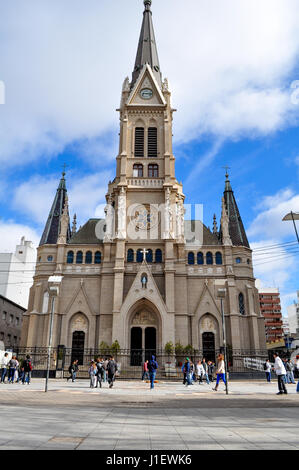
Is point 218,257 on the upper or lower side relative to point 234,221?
lower

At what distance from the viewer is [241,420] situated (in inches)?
342

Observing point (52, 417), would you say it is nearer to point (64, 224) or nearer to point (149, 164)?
point (64, 224)

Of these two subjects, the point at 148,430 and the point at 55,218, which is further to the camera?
the point at 55,218

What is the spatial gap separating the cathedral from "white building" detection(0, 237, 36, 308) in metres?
18.6

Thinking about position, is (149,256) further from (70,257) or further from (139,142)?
(139,142)

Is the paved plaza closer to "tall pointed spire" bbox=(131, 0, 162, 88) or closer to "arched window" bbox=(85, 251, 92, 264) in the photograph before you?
"arched window" bbox=(85, 251, 92, 264)

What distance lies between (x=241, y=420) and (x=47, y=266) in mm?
37525

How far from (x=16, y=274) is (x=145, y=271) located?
33793 mm

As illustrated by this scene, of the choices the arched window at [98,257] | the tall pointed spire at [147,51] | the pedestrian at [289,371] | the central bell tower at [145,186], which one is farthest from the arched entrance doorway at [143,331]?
the tall pointed spire at [147,51]

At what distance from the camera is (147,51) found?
57.2m

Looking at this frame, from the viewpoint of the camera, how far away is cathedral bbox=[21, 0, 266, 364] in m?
39.4

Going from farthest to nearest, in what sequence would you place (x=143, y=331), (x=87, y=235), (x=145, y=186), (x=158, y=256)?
(x=87, y=235) → (x=145, y=186) → (x=158, y=256) → (x=143, y=331)

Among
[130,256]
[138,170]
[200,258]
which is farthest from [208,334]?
[138,170]

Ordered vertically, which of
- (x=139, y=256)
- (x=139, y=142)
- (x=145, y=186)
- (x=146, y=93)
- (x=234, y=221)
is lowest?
(x=139, y=256)
